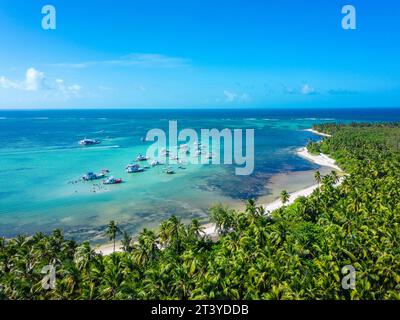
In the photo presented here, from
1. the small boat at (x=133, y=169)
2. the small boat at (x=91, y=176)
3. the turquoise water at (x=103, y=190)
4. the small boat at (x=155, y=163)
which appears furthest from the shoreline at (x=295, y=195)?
the small boat at (x=155, y=163)

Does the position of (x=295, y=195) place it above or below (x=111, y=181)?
below

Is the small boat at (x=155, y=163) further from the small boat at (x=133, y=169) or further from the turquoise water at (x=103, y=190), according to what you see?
the small boat at (x=133, y=169)

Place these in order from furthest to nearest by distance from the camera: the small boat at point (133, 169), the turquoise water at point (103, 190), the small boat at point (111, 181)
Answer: the small boat at point (133, 169)
the small boat at point (111, 181)
the turquoise water at point (103, 190)

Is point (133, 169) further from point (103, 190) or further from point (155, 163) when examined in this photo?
point (103, 190)

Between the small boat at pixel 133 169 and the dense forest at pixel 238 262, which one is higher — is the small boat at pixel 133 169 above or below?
above

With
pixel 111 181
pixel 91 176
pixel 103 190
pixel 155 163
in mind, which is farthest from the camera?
pixel 155 163

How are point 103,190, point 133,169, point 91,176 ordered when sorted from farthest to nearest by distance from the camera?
point 133,169, point 91,176, point 103,190

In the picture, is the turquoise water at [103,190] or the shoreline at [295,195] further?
the turquoise water at [103,190]

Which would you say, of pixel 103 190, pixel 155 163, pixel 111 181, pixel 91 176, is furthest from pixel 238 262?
pixel 155 163
